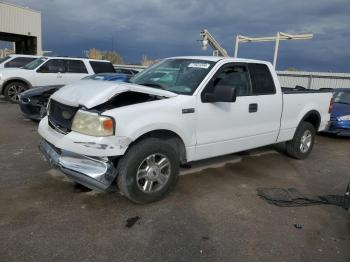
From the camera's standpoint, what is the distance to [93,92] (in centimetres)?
389

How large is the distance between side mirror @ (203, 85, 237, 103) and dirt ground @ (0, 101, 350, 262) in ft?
4.14

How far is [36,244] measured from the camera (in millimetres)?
3168

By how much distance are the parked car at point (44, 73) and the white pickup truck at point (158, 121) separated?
777 centimetres

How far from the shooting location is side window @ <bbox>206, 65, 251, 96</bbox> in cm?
489

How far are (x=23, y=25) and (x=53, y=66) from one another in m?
20.2

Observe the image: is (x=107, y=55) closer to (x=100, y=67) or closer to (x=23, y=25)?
(x=23, y=25)

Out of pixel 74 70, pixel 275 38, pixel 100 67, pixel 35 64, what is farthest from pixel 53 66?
pixel 275 38

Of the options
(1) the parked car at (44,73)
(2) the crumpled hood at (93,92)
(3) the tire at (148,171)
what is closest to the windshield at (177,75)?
(2) the crumpled hood at (93,92)

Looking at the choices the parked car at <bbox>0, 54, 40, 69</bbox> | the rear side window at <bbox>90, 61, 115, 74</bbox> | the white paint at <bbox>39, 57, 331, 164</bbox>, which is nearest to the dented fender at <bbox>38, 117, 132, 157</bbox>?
the white paint at <bbox>39, 57, 331, 164</bbox>

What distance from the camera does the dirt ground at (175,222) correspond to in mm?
3164

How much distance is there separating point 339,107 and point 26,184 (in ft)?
27.5

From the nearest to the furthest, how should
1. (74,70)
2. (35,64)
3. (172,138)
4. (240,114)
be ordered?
(172,138) < (240,114) < (35,64) < (74,70)

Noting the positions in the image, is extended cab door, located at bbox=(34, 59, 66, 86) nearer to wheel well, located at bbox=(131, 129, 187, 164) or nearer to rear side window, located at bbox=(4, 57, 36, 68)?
rear side window, located at bbox=(4, 57, 36, 68)

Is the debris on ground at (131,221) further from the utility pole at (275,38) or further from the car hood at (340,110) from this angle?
the utility pole at (275,38)
